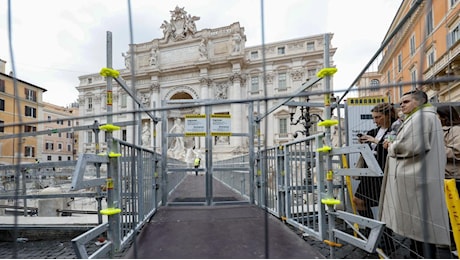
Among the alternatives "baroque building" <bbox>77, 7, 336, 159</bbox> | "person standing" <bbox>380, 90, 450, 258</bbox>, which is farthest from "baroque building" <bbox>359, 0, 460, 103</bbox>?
"baroque building" <bbox>77, 7, 336, 159</bbox>

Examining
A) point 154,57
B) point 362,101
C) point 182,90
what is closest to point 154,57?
point 154,57

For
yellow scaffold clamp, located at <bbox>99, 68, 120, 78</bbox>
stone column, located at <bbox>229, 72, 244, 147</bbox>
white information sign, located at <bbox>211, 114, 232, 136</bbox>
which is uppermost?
stone column, located at <bbox>229, 72, 244, 147</bbox>

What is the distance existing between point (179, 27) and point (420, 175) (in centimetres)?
3095

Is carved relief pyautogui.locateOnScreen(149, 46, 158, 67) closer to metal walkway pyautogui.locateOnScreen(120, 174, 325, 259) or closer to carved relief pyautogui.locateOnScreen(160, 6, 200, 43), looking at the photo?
carved relief pyautogui.locateOnScreen(160, 6, 200, 43)

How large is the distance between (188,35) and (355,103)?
28.5m

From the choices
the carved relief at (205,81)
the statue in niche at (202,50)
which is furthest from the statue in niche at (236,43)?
the carved relief at (205,81)

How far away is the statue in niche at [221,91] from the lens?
2859 cm

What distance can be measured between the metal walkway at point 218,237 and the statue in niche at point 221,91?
983 inches

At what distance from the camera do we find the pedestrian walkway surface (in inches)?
95.1

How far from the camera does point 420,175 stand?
1.97 metres

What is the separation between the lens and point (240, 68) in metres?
28.0

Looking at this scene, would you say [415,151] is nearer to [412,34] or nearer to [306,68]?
[412,34]

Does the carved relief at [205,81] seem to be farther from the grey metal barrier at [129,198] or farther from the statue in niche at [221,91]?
the grey metal barrier at [129,198]

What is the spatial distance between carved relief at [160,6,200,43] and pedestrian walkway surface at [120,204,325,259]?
91.2ft
